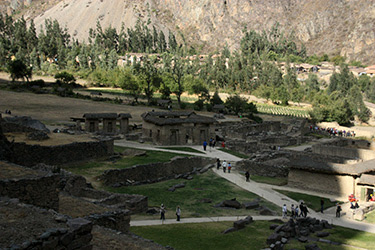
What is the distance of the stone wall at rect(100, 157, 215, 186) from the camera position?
3281 cm

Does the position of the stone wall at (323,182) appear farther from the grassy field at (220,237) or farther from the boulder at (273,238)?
Result: the boulder at (273,238)

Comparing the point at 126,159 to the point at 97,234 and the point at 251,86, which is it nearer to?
the point at 97,234

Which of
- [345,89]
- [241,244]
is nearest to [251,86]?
[345,89]

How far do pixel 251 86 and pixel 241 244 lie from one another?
126m

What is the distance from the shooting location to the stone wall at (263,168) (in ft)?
135

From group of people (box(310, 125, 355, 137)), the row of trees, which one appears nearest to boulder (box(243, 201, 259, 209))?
group of people (box(310, 125, 355, 137))

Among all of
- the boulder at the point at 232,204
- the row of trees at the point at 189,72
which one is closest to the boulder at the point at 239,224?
the boulder at the point at 232,204

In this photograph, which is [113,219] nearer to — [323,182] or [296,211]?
[296,211]

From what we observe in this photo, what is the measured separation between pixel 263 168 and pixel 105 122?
80.0 ft

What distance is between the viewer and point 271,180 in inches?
1564

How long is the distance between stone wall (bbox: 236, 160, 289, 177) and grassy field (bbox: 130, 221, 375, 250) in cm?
1521

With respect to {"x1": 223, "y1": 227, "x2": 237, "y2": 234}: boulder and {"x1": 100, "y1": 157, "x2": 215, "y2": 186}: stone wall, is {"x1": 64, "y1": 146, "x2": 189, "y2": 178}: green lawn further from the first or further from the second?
{"x1": 223, "y1": 227, "x2": 237, "y2": 234}: boulder

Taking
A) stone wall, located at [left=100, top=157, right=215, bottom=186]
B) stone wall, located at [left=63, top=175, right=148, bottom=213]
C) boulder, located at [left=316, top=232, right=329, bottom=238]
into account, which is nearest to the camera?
boulder, located at [left=316, top=232, right=329, bottom=238]

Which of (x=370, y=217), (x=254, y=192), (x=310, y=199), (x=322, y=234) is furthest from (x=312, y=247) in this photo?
(x=254, y=192)
